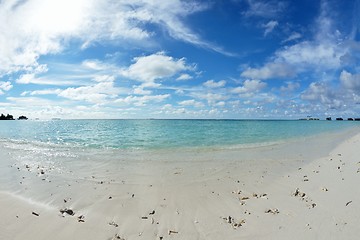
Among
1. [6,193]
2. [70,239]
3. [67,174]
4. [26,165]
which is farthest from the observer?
[26,165]

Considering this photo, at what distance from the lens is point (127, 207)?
921 centimetres

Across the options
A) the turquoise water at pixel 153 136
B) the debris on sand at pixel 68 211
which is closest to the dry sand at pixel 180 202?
the debris on sand at pixel 68 211

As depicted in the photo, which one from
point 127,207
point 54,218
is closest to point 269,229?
point 127,207

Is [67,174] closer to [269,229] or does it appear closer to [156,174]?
[156,174]

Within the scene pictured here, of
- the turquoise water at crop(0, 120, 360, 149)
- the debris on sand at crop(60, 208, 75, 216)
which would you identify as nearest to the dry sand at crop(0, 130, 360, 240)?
the debris on sand at crop(60, 208, 75, 216)

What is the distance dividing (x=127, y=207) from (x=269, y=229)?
4.86m

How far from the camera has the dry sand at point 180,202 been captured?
287 inches

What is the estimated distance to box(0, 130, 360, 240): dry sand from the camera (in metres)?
7.29

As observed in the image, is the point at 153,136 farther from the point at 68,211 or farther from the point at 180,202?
the point at 68,211

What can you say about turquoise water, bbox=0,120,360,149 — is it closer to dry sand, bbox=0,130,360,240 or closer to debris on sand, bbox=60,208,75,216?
dry sand, bbox=0,130,360,240

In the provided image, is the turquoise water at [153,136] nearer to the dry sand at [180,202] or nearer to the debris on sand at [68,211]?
the dry sand at [180,202]

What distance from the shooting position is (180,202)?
9.76m

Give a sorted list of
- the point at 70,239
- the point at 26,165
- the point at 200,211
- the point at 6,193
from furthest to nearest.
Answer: the point at 26,165 → the point at 6,193 → the point at 200,211 → the point at 70,239

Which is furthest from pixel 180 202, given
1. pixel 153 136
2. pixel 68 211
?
pixel 153 136
